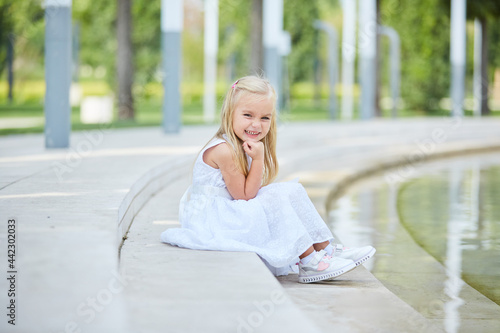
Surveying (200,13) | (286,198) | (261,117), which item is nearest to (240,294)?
(286,198)

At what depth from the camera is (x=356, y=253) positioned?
210 inches

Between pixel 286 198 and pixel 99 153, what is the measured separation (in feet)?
19.3

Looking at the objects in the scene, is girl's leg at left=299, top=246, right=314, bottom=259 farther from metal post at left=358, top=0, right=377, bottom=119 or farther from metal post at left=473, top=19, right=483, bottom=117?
metal post at left=473, top=19, right=483, bottom=117

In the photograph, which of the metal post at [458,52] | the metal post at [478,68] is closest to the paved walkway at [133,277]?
the metal post at [458,52]

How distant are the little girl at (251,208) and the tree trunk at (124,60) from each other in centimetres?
1998

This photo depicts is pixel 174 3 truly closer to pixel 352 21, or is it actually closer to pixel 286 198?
pixel 286 198

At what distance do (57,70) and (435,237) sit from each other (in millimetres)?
5881

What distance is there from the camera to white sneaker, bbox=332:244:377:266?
17.4 feet

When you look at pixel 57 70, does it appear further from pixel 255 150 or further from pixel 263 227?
pixel 263 227

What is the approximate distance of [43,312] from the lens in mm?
3562

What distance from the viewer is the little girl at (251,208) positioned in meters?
5.18

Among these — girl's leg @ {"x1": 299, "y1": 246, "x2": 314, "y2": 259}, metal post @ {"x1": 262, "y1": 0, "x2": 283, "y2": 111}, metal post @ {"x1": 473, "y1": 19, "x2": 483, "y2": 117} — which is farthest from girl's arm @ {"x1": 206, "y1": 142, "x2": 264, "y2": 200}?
metal post @ {"x1": 473, "y1": 19, "x2": 483, "y2": 117}

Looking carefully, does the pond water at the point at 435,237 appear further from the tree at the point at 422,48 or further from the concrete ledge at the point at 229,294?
the tree at the point at 422,48

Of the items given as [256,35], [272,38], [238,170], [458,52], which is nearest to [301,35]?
[458,52]
